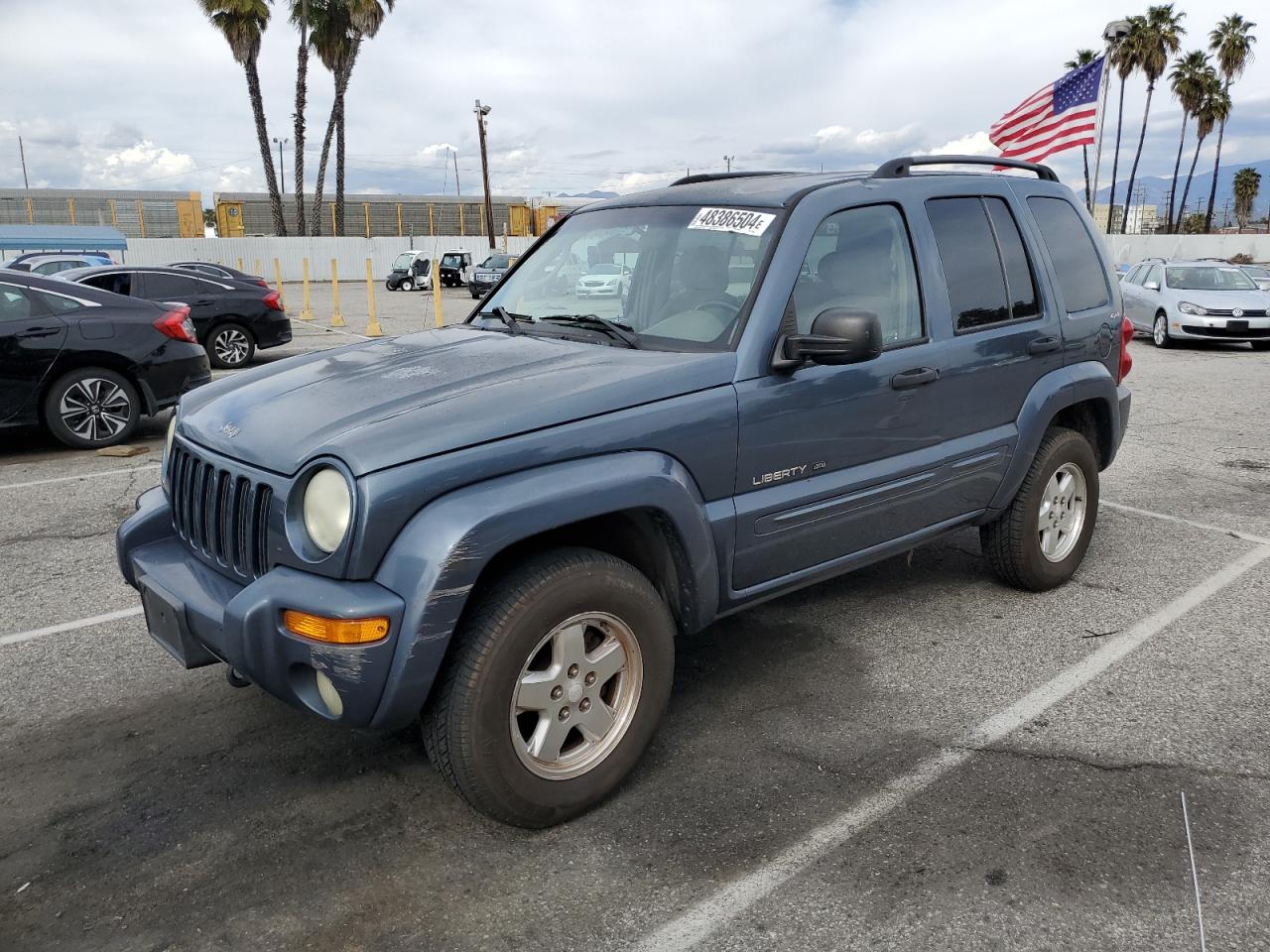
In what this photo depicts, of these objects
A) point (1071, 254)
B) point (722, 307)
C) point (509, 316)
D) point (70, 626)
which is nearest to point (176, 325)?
point (70, 626)

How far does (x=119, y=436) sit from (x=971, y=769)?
7.42 metres

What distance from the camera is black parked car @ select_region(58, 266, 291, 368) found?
41.4 ft

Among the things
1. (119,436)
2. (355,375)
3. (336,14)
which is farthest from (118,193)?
(355,375)

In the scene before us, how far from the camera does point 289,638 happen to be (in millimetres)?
2570

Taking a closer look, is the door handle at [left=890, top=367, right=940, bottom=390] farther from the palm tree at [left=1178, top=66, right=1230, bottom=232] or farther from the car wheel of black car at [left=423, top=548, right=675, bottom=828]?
the palm tree at [left=1178, top=66, right=1230, bottom=232]

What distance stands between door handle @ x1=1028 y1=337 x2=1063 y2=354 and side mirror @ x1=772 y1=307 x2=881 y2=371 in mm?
1326

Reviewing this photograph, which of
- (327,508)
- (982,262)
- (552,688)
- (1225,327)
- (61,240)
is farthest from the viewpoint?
(61,240)

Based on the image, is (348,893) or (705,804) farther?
(705,804)

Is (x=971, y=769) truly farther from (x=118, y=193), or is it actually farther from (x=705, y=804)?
(x=118, y=193)

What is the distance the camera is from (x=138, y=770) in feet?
10.6

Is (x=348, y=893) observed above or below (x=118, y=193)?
below

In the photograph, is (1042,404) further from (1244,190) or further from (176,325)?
(1244,190)

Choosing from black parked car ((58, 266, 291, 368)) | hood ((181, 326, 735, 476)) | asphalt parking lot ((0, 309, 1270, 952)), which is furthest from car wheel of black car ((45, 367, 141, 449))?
hood ((181, 326, 735, 476))

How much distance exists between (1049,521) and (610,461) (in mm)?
2658
